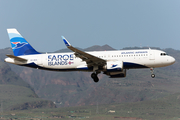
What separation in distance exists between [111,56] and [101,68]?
9.73 ft

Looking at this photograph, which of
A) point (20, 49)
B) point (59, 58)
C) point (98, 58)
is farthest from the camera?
point (20, 49)

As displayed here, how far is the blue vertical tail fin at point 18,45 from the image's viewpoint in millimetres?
70688

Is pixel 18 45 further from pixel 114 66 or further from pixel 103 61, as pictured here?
pixel 114 66

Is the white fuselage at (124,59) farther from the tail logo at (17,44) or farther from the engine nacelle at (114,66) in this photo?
the tail logo at (17,44)

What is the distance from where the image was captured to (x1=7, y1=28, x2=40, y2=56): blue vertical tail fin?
232ft

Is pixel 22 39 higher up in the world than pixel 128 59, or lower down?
higher up

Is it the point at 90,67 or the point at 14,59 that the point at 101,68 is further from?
the point at 14,59

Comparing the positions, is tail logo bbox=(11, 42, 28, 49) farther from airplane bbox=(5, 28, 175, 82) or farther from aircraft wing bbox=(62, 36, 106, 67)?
aircraft wing bbox=(62, 36, 106, 67)

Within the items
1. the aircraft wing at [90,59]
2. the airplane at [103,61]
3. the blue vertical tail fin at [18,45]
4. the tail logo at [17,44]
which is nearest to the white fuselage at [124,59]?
the airplane at [103,61]

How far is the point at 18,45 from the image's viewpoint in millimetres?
71688

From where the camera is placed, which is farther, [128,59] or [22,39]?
[22,39]

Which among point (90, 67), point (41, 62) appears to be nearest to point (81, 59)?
point (90, 67)

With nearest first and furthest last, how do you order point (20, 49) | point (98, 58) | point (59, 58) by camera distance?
point (98, 58) < point (59, 58) < point (20, 49)

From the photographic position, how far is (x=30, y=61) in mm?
68188
